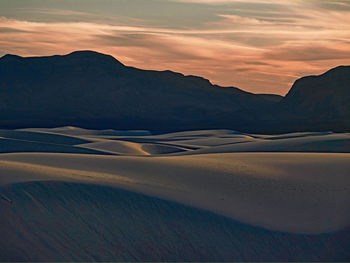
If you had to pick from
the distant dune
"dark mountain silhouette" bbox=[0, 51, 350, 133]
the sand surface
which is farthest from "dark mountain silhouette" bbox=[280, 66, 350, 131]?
the distant dune

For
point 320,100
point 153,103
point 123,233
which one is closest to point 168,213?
point 123,233

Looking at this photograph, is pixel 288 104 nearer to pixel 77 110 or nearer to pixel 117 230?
pixel 77 110

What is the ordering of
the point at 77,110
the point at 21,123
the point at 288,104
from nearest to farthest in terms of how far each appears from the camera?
1. the point at 21,123
2. the point at 288,104
3. the point at 77,110

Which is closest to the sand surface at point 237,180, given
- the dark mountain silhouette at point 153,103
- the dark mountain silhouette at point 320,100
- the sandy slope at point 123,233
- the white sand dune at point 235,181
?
the white sand dune at point 235,181

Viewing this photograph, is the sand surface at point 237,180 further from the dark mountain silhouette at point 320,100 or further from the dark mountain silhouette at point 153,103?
the dark mountain silhouette at point 320,100

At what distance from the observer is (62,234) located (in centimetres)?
1116

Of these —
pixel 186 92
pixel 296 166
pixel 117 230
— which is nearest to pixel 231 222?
pixel 117 230

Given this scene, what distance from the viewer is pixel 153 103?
578 ft

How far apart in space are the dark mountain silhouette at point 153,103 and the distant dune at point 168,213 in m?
104

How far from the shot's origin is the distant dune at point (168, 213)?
1118 centimetres

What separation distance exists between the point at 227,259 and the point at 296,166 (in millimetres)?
8408

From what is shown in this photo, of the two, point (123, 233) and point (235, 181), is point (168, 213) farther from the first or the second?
point (235, 181)

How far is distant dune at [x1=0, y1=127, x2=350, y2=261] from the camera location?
1118 centimetres

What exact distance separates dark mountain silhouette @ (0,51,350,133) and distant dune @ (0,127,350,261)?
104270 mm
